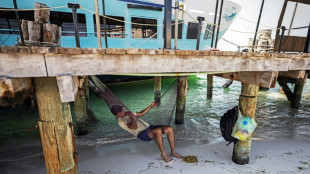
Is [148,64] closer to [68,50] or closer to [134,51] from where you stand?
[134,51]

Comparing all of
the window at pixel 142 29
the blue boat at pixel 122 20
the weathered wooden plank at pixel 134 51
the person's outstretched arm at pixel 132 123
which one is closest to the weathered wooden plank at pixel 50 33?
the weathered wooden plank at pixel 134 51

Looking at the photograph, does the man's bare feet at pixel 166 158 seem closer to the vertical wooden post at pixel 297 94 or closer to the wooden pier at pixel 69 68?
the wooden pier at pixel 69 68

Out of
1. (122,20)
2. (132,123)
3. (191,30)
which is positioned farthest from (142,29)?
(132,123)

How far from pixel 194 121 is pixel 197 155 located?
2461mm

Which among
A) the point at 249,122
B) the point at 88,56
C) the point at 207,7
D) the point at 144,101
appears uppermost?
the point at 207,7

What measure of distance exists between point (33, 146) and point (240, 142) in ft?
17.9

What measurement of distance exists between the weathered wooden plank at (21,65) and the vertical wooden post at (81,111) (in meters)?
2.98

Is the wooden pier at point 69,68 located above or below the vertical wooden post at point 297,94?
above

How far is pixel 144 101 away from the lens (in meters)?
8.77

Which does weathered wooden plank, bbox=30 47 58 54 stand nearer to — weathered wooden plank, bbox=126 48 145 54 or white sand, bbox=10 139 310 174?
weathered wooden plank, bbox=126 48 145 54

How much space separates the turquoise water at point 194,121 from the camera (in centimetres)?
487

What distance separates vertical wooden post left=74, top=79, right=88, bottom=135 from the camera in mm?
4566

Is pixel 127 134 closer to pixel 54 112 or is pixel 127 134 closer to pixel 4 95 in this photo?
pixel 54 112

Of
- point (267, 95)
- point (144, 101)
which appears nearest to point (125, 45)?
point (144, 101)
